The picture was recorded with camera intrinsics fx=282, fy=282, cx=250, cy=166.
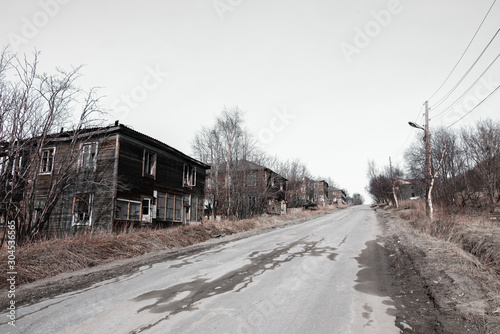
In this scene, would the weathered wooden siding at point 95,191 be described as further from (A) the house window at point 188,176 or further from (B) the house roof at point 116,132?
(A) the house window at point 188,176

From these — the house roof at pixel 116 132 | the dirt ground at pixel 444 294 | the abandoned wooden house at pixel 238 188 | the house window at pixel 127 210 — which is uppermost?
the house roof at pixel 116 132

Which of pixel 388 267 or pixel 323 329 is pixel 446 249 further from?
pixel 323 329

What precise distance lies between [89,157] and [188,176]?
Result: 8.24 metres

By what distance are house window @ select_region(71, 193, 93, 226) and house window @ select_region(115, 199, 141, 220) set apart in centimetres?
175

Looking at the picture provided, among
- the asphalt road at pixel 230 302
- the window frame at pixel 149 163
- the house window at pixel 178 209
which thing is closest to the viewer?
the asphalt road at pixel 230 302

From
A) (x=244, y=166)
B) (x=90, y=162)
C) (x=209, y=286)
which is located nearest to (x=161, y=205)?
(x=90, y=162)

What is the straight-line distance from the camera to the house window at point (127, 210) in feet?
56.2

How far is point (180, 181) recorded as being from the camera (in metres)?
23.0

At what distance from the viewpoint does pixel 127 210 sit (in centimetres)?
1775

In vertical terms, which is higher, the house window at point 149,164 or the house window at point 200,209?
the house window at point 149,164

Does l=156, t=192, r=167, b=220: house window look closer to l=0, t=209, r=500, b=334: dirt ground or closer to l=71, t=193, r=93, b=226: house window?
l=71, t=193, r=93, b=226: house window

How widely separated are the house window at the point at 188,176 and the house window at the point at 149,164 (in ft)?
11.4

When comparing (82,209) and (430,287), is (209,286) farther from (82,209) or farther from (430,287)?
(82,209)

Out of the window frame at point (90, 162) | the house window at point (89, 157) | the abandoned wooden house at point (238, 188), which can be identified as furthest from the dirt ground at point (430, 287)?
the abandoned wooden house at point (238, 188)
